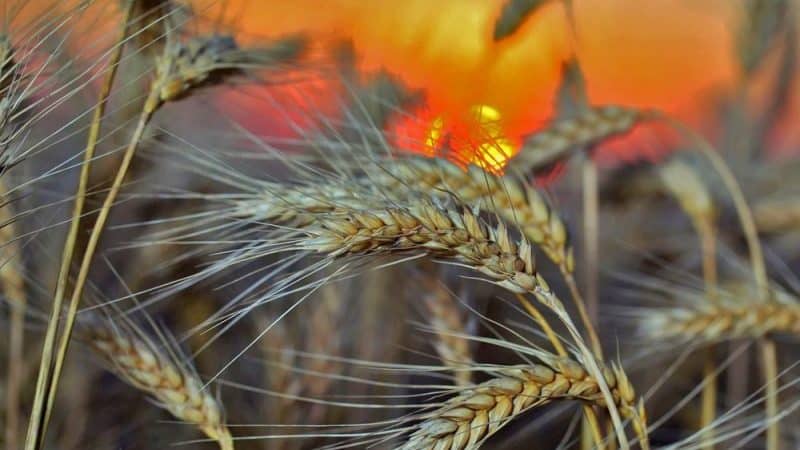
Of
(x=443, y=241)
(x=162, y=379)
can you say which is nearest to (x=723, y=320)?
(x=443, y=241)

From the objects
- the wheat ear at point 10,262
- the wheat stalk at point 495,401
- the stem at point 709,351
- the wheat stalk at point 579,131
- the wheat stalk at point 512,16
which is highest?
the wheat stalk at point 512,16

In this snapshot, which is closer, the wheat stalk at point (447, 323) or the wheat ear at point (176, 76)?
the wheat ear at point (176, 76)

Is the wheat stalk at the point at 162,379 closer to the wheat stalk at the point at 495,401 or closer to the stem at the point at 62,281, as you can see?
the stem at the point at 62,281

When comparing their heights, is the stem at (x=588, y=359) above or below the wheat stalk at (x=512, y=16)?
below

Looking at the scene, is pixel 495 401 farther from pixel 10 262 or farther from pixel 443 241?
pixel 10 262

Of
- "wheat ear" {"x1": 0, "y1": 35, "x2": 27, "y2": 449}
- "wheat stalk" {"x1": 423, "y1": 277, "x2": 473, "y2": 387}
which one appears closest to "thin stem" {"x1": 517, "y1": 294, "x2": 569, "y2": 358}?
"wheat stalk" {"x1": 423, "y1": 277, "x2": 473, "y2": 387}

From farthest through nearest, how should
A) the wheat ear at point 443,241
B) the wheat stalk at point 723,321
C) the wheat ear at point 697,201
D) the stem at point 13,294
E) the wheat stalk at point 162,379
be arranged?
the wheat ear at point 697,201 → the wheat stalk at point 723,321 → the stem at point 13,294 → the wheat stalk at point 162,379 → the wheat ear at point 443,241

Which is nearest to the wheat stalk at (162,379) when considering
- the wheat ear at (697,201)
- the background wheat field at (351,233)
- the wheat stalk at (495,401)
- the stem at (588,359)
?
the background wheat field at (351,233)

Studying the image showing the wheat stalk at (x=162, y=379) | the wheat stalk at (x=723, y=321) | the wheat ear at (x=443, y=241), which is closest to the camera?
the wheat ear at (x=443, y=241)
